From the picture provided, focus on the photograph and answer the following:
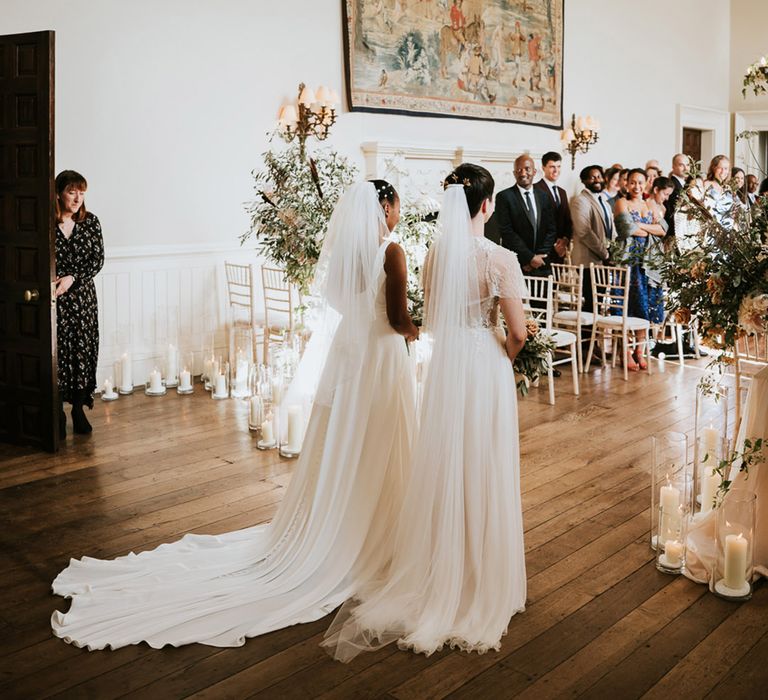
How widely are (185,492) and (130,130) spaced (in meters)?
3.82

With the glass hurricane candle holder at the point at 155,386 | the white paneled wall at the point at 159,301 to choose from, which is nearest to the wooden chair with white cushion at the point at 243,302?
the white paneled wall at the point at 159,301

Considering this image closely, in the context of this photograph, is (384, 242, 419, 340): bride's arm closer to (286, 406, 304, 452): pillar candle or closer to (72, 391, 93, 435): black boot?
(286, 406, 304, 452): pillar candle

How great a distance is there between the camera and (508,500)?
11.3 ft

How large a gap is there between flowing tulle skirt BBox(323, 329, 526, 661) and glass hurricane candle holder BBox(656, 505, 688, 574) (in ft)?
2.66

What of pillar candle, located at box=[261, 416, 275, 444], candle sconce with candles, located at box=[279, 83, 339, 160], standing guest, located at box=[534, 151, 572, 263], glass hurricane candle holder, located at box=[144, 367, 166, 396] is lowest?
pillar candle, located at box=[261, 416, 275, 444]

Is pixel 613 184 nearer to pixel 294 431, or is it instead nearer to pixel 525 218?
pixel 525 218

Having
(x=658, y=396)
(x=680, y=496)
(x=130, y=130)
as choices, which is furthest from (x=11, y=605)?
(x=658, y=396)

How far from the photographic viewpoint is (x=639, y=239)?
8.87 m

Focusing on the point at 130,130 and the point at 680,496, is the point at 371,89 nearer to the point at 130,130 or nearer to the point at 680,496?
the point at 130,130


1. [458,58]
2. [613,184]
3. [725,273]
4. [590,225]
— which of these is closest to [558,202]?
[590,225]

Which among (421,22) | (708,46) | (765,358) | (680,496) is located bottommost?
(680,496)

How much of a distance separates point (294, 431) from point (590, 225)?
15.0ft

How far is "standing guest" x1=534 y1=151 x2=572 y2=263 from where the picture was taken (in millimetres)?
9109

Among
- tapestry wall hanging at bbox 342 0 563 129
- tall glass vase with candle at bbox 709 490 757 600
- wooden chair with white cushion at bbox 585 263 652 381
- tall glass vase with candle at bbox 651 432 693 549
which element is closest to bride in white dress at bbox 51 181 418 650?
tall glass vase with candle at bbox 651 432 693 549
